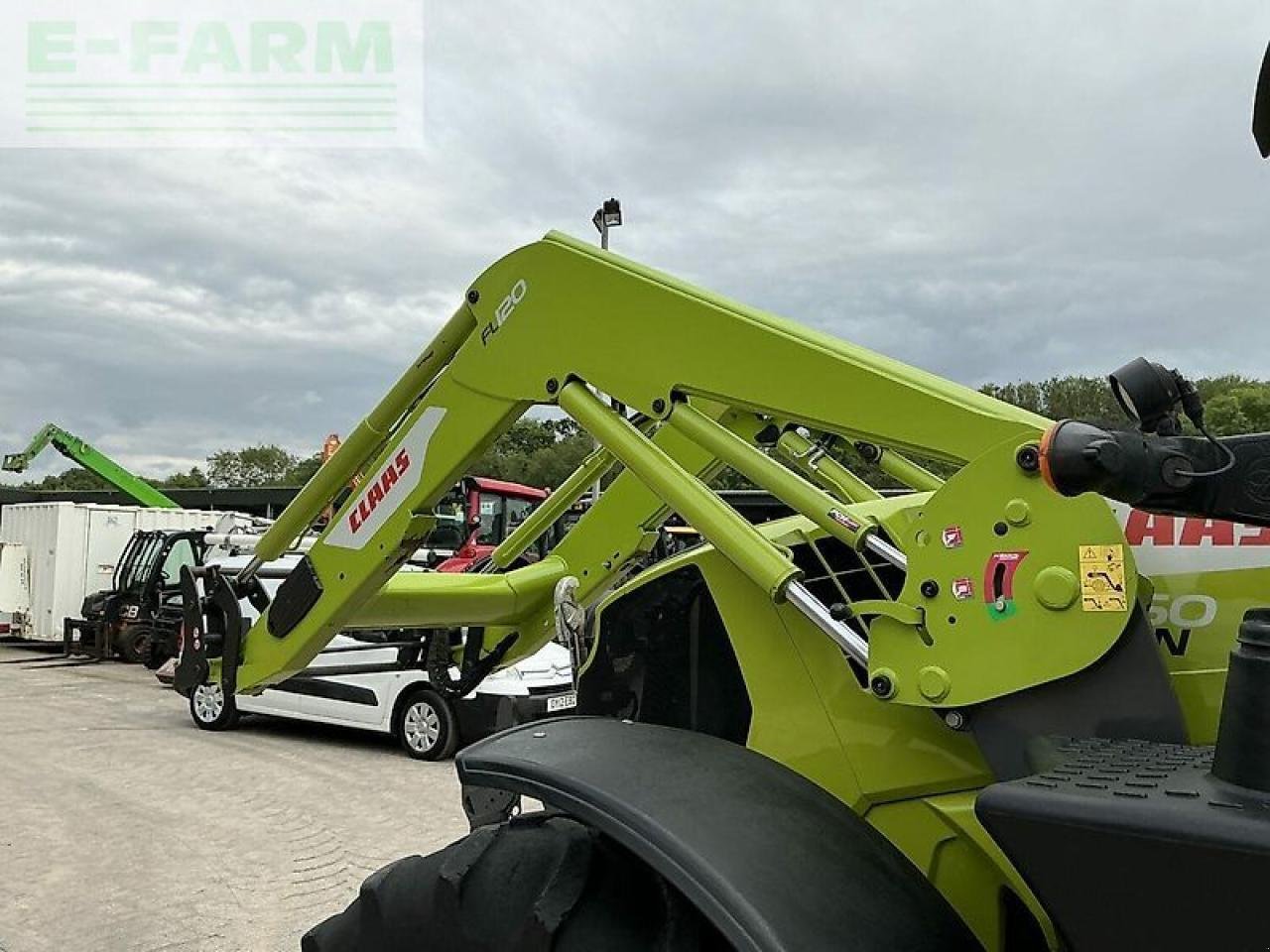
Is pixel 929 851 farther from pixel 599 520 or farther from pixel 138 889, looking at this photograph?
pixel 138 889

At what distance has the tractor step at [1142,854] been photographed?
124 cm

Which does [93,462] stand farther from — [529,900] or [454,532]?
[529,900]

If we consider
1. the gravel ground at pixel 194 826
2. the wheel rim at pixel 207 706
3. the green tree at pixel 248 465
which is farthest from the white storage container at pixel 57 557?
the green tree at pixel 248 465

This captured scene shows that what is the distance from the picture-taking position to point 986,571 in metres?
1.85

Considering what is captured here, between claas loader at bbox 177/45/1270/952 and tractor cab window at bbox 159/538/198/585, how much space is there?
53.9 feet

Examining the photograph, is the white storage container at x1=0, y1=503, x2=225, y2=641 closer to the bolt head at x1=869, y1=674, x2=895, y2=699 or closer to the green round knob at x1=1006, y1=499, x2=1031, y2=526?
the bolt head at x1=869, y1=674, x2=895, y2=699

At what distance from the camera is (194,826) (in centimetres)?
709

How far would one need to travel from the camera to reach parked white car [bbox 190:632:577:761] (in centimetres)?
907

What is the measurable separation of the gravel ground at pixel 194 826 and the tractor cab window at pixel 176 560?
6183 mm

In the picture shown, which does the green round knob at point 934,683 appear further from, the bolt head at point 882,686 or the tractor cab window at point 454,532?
the tractor cab window at point 454,532

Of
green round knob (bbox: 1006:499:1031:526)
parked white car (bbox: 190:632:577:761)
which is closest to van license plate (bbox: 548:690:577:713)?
parked white car (bbox: 190:632:577:761)

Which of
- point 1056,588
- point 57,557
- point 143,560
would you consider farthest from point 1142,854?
point 57,557

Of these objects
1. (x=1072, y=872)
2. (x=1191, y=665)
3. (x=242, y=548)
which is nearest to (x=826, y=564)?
(x=1191, y=665)

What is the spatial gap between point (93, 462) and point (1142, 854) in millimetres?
30098
